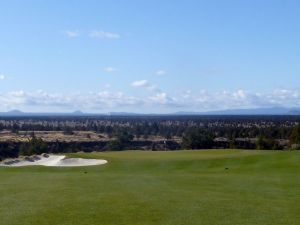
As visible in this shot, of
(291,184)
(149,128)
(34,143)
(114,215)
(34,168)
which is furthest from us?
(149,128)

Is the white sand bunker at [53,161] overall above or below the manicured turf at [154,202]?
below

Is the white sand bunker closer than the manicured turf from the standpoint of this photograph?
No

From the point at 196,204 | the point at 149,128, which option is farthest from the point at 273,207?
the point at 149,128

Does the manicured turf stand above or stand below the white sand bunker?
above

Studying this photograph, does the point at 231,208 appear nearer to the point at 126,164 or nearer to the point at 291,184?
the point at 291,184

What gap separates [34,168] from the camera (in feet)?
116

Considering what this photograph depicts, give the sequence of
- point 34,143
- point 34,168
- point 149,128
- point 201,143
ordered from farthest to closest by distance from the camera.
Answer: point 149,128
point 201,143
point 34,143
point 34,168

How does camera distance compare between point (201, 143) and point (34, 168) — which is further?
point (201, 143)

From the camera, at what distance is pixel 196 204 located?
14.8 metres

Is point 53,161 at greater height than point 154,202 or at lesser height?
lesser

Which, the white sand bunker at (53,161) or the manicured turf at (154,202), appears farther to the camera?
the white sand bunker at (53,161)

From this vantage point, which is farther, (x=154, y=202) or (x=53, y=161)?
(x=53, y=161)

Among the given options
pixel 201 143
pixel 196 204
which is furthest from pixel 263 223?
pixel 201 143

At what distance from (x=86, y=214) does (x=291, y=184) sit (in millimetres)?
9596
